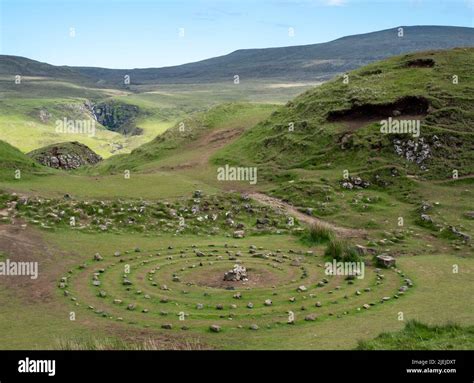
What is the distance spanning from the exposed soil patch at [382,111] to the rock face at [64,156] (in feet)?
119

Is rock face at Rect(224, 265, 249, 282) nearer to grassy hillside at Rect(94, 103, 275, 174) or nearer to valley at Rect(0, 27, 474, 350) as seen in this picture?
valley at Rect(0, 27, 474, 350)

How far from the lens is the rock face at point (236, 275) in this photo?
2800 cm

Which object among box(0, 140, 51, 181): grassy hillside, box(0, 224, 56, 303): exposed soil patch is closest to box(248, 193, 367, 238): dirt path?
box(0, 224, 56, 303): exposed soil patch

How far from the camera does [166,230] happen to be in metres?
37.4

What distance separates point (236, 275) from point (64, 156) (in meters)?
54.2

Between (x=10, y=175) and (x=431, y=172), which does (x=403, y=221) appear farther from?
(x=10, y=175)

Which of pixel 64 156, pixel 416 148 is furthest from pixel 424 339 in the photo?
pixel 64 156

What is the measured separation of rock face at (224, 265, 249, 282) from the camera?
28.0 meters

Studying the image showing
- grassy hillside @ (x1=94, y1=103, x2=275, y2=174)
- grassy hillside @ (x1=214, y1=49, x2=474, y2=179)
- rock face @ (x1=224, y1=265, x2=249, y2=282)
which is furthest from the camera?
grassy hillside @ (x1=94, y1=103, x2=275, y2=174)

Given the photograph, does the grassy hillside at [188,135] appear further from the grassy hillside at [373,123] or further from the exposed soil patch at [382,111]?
the exposed soil patch at [382,111]

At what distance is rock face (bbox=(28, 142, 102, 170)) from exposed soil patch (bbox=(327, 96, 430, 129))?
36.2 m

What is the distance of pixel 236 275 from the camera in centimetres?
2808

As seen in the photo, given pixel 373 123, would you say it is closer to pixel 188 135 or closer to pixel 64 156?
pixel 188 135

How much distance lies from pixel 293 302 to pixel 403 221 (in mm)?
18533
